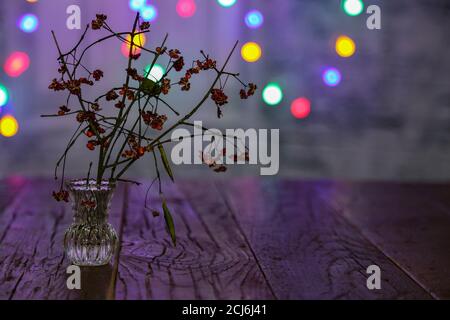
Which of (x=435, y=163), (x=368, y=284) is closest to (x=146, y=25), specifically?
(x=368, y=284)

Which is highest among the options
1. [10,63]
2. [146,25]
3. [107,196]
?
[10,63]

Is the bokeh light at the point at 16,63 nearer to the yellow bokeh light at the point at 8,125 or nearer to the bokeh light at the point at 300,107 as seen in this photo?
the yellow bokeh light at the point at 8,125

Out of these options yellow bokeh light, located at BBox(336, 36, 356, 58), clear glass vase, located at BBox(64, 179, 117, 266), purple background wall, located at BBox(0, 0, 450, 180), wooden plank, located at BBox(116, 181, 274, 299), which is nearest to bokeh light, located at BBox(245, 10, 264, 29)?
purple background wall, located at BBox(0, 0, 450, 180)

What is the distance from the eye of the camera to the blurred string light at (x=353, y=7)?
3105mm

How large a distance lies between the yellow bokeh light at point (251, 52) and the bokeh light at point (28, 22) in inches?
33.0

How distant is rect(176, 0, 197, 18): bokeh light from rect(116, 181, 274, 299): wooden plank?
126 centimetres

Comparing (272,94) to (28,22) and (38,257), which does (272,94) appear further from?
(38,257)

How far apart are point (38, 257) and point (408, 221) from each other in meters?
0.94

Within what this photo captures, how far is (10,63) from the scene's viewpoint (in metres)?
3.02

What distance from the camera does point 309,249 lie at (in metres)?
1.49

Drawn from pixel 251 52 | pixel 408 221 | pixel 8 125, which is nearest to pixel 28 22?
pixel 8 125

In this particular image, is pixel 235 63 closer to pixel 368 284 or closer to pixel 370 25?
pixel 370 25

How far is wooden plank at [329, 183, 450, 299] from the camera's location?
136 centimetres
